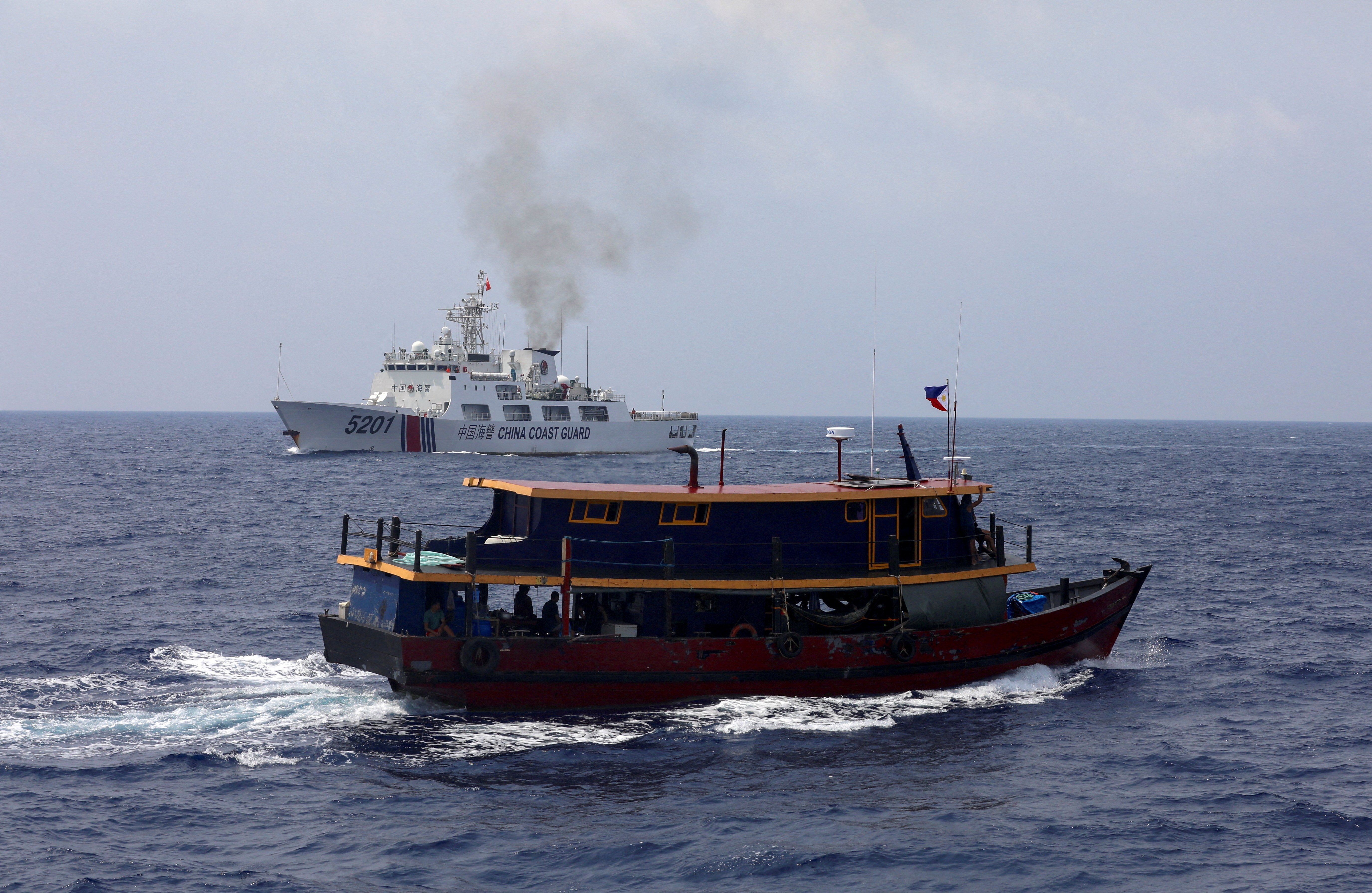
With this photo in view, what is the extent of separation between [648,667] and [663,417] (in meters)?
73.8

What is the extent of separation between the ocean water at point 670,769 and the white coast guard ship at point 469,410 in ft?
158

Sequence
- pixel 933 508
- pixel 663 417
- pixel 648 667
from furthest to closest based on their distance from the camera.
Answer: pixel 663 417 < pixel 933 508 < pixel 648 667

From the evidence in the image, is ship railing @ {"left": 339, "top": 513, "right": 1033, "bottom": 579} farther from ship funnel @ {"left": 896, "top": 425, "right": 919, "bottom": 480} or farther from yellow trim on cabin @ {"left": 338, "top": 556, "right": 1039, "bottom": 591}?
ship funnel @ {"left": 896, "top": 425, "right": 919, "bottom": 480}

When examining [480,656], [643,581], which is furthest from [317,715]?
[643,581]

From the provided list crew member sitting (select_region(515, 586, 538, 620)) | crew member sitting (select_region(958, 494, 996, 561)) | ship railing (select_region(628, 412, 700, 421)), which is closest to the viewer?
crew member sitting (select_region(515, 586, 538, 620))

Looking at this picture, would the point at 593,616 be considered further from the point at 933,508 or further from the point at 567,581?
the point at 933,508

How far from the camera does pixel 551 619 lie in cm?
1853

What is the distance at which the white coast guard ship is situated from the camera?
7781 centimetres

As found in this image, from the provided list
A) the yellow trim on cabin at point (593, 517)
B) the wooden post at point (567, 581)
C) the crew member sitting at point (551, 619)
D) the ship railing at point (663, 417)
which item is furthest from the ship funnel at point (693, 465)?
the ship railing at point (663, 417)

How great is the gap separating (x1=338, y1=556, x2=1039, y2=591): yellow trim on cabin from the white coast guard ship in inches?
2409

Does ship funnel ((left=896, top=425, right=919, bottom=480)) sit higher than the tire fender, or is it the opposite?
ship funnel ((left=896, top=425, right=919, bottom=480))

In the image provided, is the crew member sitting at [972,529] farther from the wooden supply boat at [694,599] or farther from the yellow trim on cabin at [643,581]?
the yellow trim on cabin at [643,581]

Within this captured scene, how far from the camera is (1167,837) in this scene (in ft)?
44.1

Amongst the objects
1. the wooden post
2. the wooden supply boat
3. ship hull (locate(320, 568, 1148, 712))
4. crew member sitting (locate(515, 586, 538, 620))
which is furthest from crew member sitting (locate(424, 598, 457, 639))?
the wooden post
